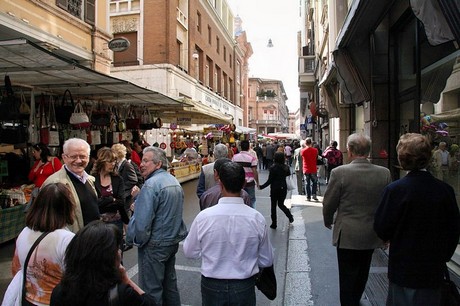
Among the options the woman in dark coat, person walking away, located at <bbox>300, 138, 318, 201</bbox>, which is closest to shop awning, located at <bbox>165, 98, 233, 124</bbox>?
person walking away, located at <bbox>300, 138, 318, 201</bbox>

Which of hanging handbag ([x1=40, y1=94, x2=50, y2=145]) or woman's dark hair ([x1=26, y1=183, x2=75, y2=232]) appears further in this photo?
hanging handbag ([x1=40, y1=94, x2=50, y2=145])

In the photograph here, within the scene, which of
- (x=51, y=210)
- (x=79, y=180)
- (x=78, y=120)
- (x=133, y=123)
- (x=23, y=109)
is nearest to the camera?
(x=51, y=210)

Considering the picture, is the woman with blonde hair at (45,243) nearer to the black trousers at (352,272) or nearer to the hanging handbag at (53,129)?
the black trousers at (352,272)

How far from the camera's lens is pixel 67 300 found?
6.14ft

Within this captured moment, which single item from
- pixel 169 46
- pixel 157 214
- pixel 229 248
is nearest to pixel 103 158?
pixel 157 214

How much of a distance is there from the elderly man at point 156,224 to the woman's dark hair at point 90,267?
5.54 ft

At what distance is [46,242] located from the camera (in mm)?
2432

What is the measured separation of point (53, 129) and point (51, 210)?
21.1 feet

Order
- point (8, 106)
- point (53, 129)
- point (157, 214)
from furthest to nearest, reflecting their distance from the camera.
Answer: point (53, 129) < point (8, 106) < point (157, 214)

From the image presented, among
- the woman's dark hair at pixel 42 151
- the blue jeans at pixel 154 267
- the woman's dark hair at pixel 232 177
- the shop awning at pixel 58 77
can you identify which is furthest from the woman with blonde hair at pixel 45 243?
the woman's dark hair at pixel 42 151

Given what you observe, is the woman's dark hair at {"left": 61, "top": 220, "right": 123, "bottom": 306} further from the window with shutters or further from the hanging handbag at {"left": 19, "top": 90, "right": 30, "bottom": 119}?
the window with shutters

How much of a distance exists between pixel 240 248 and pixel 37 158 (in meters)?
6.34

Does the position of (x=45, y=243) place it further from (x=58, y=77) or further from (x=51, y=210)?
(x=58, y=77)

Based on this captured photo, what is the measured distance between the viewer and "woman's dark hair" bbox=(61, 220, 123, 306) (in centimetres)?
186
